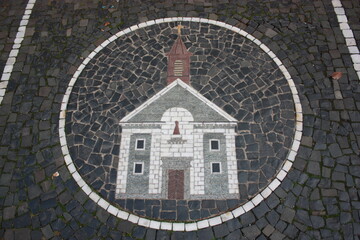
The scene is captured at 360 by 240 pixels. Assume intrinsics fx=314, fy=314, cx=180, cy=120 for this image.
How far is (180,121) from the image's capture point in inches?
316

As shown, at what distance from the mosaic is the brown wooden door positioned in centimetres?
2

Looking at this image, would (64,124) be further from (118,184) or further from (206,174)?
(206,174)

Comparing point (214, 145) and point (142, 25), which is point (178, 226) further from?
point (142, 25)

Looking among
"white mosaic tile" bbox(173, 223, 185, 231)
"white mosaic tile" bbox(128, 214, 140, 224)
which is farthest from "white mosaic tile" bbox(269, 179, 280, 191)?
"white mosaic tile" bbox(128, 214, 140, 224)

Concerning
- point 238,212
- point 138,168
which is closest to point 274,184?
point 238,212

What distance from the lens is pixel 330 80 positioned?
28.1 feet

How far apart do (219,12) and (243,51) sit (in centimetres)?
163

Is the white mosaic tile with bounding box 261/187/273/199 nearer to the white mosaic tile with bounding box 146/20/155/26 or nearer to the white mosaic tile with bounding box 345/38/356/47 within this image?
the white mosaic tile with bounding box 345/38/356/47

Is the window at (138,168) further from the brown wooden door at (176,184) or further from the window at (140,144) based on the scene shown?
the brown wooden door at (176,184)

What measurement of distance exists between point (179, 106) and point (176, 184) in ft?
6.84

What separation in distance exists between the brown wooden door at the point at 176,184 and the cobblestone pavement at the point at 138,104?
0.27 metres

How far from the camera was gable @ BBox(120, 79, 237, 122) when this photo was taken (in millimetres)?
8094

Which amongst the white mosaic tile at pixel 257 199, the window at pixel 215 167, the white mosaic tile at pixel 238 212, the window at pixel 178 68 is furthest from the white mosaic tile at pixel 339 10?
the white mosaic tile at pixel 238 212

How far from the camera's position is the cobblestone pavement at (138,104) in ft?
22.9
